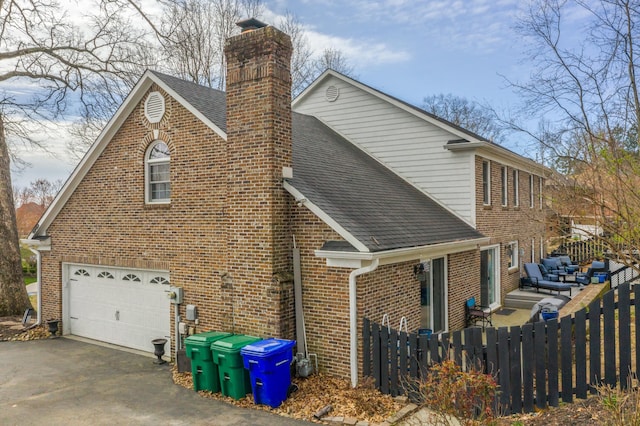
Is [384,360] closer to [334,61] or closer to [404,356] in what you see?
[404,356]

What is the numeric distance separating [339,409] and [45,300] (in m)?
10.6

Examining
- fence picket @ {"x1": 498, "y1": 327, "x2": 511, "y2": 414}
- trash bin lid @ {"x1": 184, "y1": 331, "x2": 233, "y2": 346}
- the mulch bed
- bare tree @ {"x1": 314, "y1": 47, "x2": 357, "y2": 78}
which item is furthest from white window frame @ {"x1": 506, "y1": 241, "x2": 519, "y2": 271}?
bare tree @ {"x1": 314, "y1": 47, "x2": 357, "y2": 78}

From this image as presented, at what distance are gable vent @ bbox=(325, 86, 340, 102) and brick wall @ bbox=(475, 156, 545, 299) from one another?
549 cm

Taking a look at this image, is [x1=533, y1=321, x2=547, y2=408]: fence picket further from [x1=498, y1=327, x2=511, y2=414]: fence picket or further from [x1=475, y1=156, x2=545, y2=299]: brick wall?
[x1=475, y1=156, x2=545, y2=299]: brick wall

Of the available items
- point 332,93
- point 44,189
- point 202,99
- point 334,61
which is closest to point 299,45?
point 334,61

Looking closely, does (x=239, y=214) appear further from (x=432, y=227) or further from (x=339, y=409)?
(x=432, y=227)

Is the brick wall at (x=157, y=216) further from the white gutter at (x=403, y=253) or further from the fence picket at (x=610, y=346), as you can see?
the fence picket at (x=610, y=346)

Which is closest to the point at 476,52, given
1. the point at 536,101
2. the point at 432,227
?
the point at 536,101

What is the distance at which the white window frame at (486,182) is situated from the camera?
14708 millimetres

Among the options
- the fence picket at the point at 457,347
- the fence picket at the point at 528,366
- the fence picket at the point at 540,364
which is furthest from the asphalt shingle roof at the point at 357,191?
the fence picket at the point at 540,364

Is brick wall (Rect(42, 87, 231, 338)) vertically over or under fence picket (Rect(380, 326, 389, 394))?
over

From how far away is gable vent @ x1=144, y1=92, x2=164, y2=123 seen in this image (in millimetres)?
10711

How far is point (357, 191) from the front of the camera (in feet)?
36.9

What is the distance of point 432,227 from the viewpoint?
11719 mm
